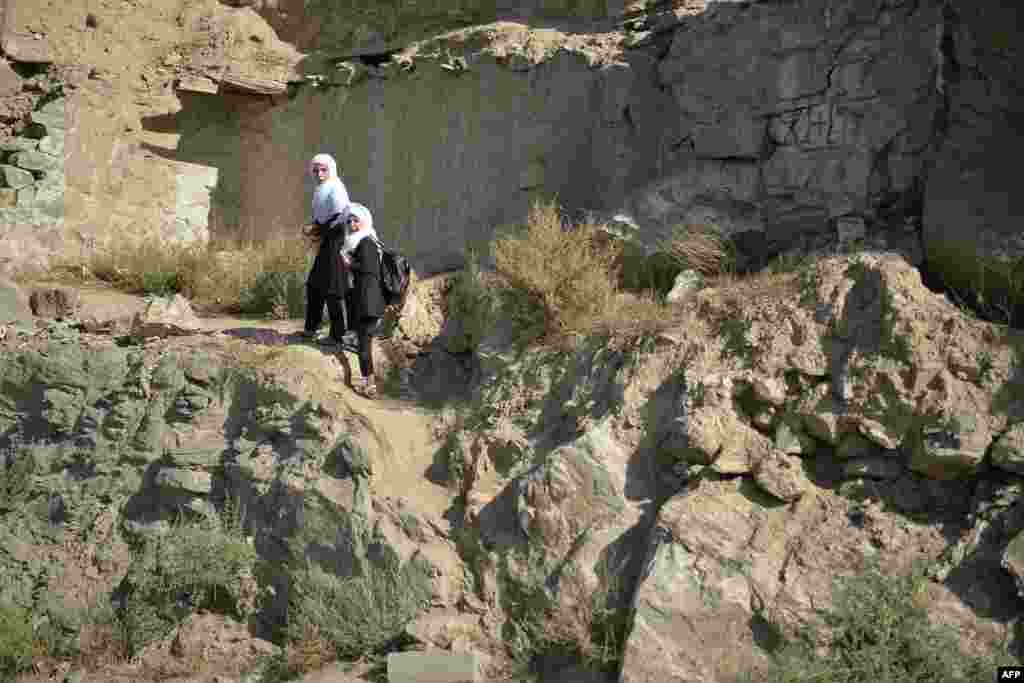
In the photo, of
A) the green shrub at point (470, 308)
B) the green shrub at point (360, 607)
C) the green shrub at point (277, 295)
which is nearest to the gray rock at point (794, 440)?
Result: the green shrub at point (360, 607)

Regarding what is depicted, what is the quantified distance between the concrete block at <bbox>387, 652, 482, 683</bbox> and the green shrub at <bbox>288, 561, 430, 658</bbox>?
369mm

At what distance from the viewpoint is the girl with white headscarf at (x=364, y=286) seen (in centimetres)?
827

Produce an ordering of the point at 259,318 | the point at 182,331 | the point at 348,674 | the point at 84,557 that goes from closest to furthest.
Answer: the point at 348,674, the point at 84,557, the point at 182,331, the point at 259,318

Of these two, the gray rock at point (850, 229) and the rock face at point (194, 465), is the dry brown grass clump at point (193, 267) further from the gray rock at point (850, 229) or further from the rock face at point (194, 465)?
the gray rock at point (850, 229)

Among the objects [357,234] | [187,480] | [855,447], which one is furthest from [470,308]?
[855,447]

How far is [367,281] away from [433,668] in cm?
265

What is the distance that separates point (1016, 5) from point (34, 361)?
21.9 ft

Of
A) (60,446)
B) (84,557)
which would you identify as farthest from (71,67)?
(84,557)

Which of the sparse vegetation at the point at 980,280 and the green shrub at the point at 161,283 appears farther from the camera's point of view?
the green shrub at the point at 161,283

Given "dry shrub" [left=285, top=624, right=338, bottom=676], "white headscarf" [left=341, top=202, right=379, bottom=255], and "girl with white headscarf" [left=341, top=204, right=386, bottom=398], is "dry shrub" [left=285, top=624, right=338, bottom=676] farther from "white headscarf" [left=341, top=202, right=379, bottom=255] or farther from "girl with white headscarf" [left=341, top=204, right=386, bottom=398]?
"white headscarf" [left=341, top=202, right=379, bottom=255]

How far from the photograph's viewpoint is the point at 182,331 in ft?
29.6

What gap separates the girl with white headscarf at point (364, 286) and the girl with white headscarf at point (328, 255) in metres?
0.07

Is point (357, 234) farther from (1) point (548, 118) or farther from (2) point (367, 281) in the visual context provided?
(1) point (548, 118)

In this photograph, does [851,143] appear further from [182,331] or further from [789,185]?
[182,331]
